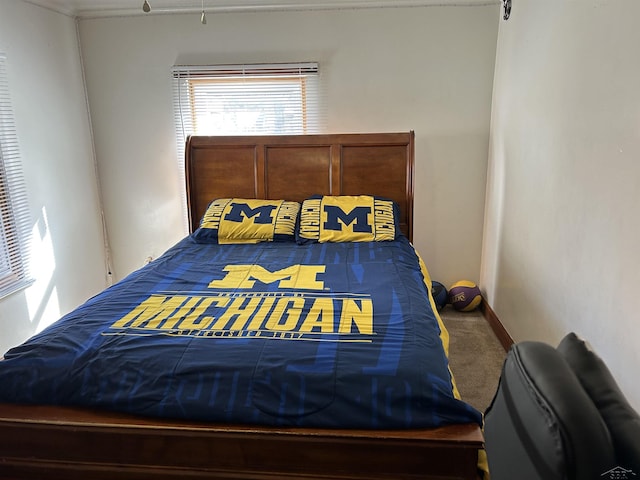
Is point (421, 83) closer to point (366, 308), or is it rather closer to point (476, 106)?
point (476, 106)

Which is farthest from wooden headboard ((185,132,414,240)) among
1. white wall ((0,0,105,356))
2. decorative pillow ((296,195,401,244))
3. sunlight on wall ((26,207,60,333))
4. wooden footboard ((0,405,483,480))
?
wooden footboard ((0,405,483,480))

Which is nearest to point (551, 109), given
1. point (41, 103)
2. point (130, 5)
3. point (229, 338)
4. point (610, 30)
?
point (610, 30)

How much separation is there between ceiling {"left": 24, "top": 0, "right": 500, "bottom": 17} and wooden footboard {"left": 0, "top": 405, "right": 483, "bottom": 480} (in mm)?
2827

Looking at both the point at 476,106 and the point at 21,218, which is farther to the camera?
the point at 476,106

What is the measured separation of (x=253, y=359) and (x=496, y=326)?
215 cm

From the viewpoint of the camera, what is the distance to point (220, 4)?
3.18m

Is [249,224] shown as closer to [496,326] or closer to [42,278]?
[42,278]

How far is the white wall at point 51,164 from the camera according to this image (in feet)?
9.36

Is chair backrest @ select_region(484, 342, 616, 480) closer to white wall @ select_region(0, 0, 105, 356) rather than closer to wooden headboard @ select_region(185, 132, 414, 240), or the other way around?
wooden headboard @ select_region(185, 132, 414, 240)

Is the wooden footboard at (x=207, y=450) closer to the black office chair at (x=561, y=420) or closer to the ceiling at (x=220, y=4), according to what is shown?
the black office chair at (x=561, y=420)

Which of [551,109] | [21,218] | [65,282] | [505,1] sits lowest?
[65,282]

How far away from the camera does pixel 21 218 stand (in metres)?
2.90

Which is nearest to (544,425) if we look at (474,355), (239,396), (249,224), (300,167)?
(239,396)

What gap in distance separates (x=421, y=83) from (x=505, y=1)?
2.37 ft
